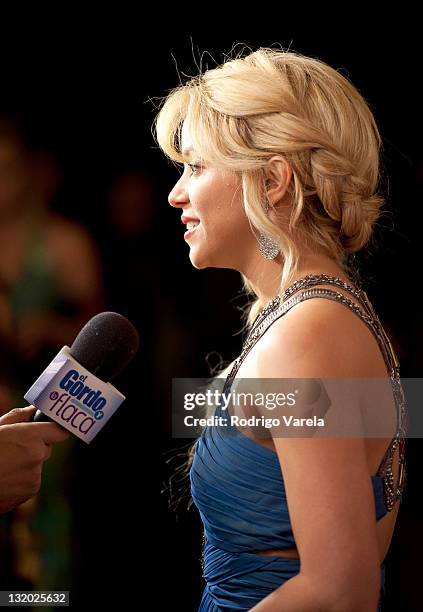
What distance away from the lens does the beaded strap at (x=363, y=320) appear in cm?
124

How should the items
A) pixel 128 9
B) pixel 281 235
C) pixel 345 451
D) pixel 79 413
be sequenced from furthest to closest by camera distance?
pixel 128 9, pixel 281 235, pixel 79 413, pixel 345 451

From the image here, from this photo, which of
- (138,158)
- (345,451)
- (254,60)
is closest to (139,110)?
(138,158)

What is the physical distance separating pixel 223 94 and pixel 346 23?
0.92 m

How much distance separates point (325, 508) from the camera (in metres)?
1.06

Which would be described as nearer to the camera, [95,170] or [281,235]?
[281,235]

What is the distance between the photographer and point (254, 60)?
143 cm

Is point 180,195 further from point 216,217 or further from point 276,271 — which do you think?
point 276,271

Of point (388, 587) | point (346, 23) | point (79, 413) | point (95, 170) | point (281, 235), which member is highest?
point (346, 23)

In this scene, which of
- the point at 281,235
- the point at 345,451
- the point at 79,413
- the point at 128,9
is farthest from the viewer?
the point at 128,9

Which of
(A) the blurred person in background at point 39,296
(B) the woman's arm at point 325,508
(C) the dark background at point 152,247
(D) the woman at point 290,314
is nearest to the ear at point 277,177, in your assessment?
(D) the woman at point 290,314

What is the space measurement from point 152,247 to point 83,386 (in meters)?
1.03

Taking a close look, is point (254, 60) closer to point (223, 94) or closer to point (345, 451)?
point (223, 94)

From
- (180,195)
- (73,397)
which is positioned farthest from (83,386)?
(180,195)

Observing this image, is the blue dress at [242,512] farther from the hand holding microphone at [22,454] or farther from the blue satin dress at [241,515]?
the hand holding microphone at [22,454]
